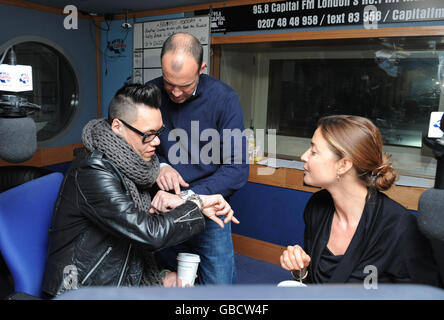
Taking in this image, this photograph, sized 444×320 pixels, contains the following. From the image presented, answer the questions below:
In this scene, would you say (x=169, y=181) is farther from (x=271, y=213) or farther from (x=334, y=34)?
(x=334, y=34)

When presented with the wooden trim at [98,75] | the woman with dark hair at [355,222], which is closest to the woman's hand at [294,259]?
the woman with dark hair at [355,222]

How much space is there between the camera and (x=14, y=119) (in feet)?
3.18

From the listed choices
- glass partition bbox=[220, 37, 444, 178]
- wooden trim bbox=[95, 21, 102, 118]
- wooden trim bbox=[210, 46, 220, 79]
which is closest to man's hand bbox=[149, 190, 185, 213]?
glass partition bbox=[220, 37, 444, 178]

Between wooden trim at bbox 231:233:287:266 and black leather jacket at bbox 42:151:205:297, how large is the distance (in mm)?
2093

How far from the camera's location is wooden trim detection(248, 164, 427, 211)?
8.93ft

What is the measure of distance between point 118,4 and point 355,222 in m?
3.27

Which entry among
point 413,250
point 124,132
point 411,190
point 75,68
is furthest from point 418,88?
point 75,68

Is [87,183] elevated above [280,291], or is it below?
below

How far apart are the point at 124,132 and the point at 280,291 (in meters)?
1.29

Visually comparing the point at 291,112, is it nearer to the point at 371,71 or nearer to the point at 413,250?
the point at 371,71

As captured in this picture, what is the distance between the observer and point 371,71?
2.96 metres

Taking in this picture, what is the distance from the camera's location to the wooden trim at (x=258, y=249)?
3.34 metres

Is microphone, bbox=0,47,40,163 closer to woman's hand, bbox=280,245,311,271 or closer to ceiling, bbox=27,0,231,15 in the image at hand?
woman's hand, bbox=280,245,311,271

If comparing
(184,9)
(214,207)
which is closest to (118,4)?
(184,9)
